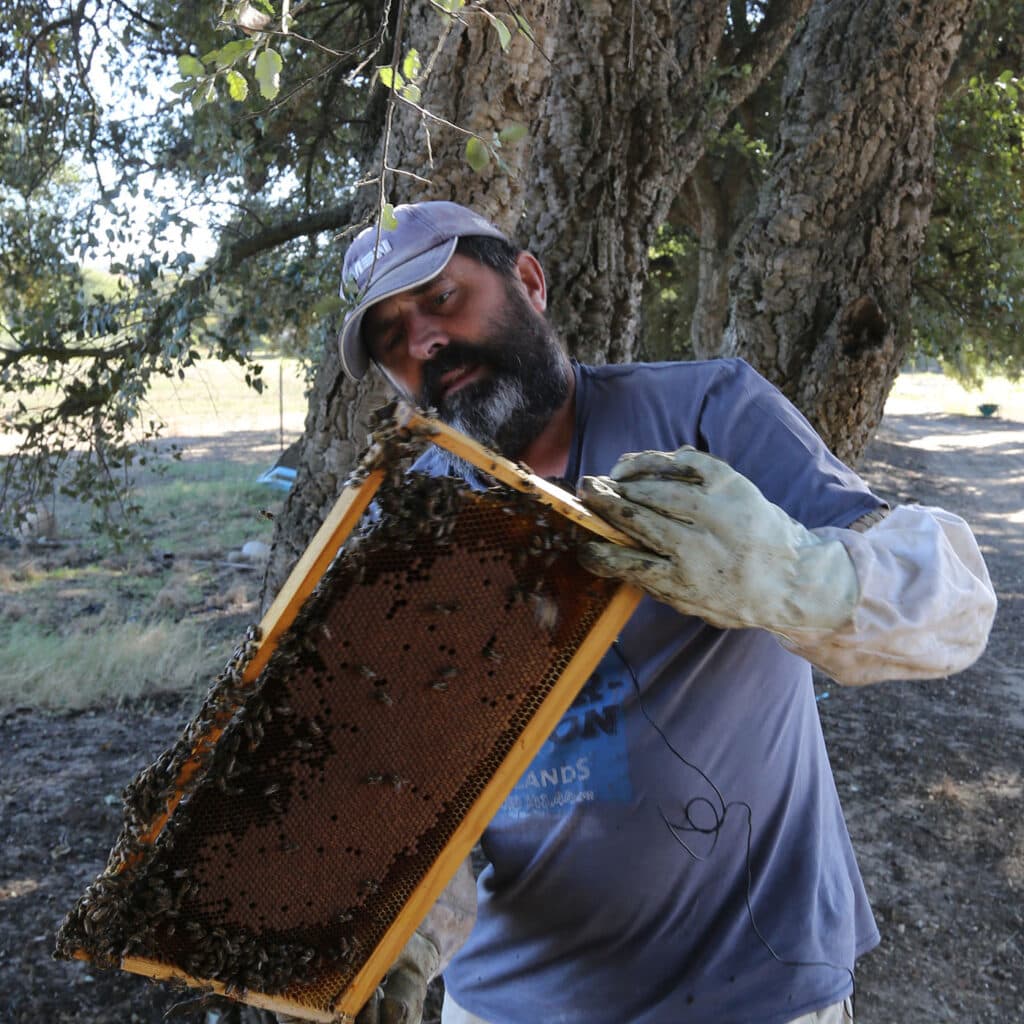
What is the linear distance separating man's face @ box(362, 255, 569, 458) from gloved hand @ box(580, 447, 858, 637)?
2.52 ft

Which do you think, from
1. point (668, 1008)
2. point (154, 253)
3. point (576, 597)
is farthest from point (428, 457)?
point (154, 253)

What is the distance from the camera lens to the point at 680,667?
7.58ft

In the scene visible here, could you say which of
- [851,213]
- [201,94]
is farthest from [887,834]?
[201,94]

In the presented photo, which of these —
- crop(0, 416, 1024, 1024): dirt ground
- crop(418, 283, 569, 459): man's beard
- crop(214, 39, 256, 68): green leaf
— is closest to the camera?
crop(214, 39, 256, 68): green leaf

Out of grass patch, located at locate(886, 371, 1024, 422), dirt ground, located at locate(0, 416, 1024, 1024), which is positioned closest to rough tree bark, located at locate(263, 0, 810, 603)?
dirt ground, located at locate(0, 416, 1024, 1024)

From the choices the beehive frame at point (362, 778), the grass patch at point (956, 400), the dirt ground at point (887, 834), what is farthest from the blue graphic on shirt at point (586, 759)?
the grass patch at point (956, 400)

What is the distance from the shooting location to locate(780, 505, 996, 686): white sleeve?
1.85m

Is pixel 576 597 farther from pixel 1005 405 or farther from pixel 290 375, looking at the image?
pixel 1005 405

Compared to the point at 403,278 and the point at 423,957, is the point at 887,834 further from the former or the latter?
the point at 403,278

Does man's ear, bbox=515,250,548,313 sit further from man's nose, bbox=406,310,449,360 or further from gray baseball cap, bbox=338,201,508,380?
man's nose, bbox=406,310,449,360

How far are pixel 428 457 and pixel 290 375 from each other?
4451cm

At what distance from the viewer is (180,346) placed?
552 cm

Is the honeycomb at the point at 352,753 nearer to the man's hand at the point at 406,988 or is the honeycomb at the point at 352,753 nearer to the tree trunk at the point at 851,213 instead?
the man's hand at the point at 406,988

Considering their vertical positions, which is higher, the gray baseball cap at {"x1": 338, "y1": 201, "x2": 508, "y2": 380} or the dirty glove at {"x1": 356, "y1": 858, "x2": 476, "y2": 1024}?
the gray baseball cap at {"x1": 338, "y1": 201, "x2": 508, "y2": 380}
